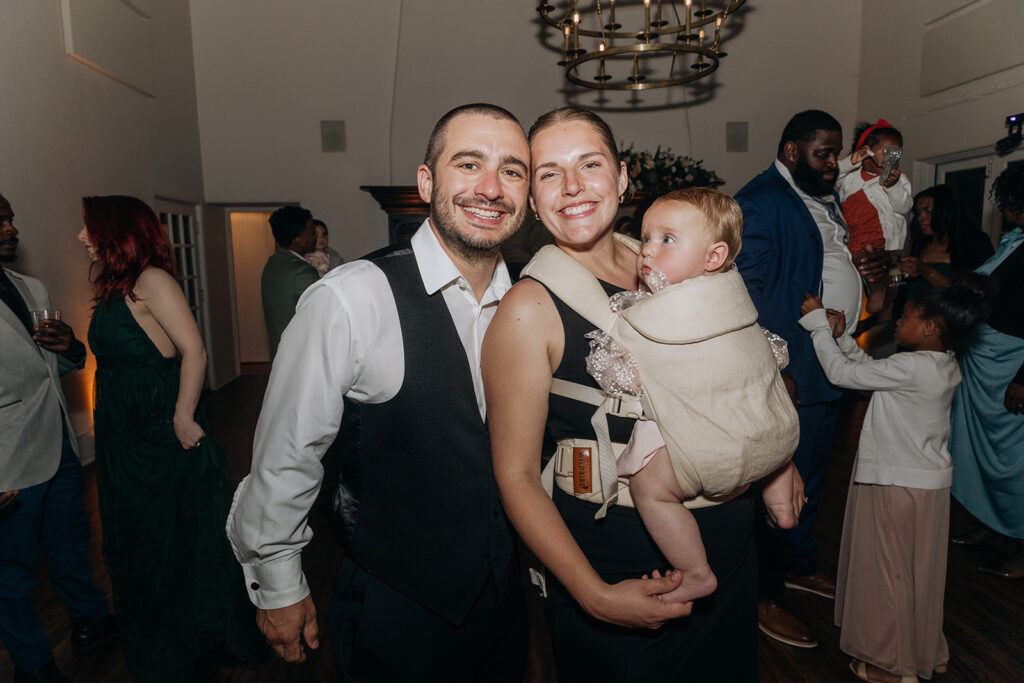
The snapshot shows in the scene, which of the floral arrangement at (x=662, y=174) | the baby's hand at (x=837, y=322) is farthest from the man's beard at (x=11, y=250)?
the floral arrangement at (x=662, y=174)

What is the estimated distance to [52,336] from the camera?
2.19 m

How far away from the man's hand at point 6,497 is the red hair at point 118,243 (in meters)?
0.69

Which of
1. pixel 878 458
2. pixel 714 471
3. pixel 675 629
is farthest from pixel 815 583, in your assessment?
pixel 714 471

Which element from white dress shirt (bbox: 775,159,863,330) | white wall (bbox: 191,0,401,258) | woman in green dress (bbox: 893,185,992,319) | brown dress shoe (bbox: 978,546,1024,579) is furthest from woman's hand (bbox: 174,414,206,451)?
white wall (bbox: 191,0,401,258)

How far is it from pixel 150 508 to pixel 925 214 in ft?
16.1

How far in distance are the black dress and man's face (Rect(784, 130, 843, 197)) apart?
1.71m

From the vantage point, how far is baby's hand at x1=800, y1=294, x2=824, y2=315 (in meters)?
2.35

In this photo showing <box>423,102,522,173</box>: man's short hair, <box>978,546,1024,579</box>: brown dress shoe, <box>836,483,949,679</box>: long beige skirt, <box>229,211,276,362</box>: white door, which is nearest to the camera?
<box>423,102,522,173</box>: man's short hair

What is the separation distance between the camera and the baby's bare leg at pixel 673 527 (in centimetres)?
111

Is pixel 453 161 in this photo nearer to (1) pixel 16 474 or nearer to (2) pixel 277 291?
(1) pixel 16 474

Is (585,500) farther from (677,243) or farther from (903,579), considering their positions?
(903,579)

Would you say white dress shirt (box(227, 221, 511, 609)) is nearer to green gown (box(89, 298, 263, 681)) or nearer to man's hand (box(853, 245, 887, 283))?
green gown (box(89, 298, 263, 681))

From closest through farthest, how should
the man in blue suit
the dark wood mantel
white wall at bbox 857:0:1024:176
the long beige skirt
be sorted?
1. the long beige skirt
2. the man in blue suit
3. white wall at bbox 857:0:1024:176
4. the dark wood mantel

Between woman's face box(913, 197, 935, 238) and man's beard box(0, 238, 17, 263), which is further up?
woman's face box(913, 197, 935, 238)
